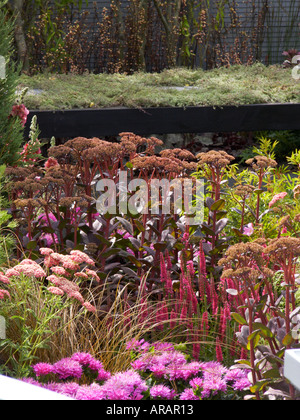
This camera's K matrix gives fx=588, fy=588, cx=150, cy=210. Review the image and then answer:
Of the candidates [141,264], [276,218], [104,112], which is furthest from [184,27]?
[141,264]

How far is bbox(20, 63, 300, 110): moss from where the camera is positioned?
5840mm

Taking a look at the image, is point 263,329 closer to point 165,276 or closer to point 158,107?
point 165,276

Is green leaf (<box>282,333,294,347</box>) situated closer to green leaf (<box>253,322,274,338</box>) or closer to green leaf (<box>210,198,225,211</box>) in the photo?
green leaf (<box>253,322,274,338</box>)

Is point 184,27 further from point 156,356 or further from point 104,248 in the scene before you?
point 156,356

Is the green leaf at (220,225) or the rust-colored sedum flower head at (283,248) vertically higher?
the rust-colored sedum flower head at (283,248)

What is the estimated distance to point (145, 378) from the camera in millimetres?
1986

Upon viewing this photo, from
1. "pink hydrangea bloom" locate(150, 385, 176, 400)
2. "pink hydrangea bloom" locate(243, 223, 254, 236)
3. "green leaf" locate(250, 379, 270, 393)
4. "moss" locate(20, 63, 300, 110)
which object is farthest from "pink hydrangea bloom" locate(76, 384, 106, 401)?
"moss" locate(20, 63, 300, 110)

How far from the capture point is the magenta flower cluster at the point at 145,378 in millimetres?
1762

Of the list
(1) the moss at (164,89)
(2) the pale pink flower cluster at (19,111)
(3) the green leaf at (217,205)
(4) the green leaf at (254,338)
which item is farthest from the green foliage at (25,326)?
(1) the moss at (164,89)

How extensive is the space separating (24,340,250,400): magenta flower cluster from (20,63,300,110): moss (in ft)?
13.1

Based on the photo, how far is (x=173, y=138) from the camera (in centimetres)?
643

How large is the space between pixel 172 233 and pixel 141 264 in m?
0.35

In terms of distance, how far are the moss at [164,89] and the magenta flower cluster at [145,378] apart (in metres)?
4.01

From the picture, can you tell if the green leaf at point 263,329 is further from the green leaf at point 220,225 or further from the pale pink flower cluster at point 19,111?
the pale pink flower cluster at point 19,111
